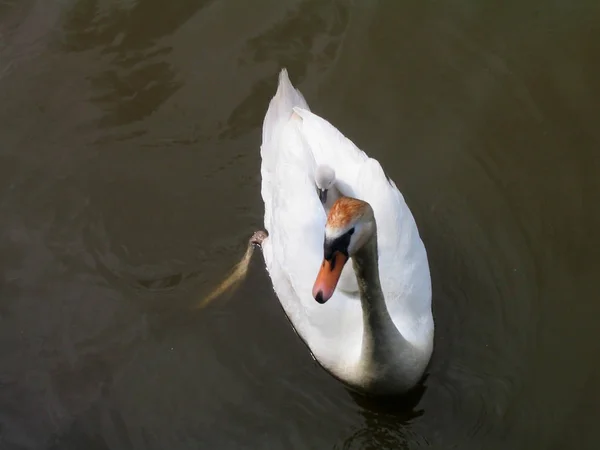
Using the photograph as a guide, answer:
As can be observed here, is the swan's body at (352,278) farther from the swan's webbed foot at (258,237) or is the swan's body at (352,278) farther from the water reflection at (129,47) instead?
the water reflection at (129,47)

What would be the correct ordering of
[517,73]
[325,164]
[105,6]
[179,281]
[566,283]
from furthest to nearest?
[105,6], [517,73], [179,281], [566,283], [325,164]

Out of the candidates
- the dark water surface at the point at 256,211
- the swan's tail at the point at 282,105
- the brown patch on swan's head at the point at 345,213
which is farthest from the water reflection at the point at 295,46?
the brown patch on swan's head at the point at 345,213

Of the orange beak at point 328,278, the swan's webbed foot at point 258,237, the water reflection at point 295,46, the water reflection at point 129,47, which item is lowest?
the swan's webbed foot at point 258,237

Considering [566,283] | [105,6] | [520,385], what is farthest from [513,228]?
[105,6]

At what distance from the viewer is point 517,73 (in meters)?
5.75

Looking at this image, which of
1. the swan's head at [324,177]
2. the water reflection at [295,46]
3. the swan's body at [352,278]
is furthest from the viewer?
the water reflection at [295,46]

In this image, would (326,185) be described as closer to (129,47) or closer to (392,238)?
(392,238)

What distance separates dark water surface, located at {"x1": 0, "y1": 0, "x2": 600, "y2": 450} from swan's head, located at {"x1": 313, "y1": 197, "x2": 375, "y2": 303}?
1.21 m

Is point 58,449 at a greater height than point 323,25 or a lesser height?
lesser

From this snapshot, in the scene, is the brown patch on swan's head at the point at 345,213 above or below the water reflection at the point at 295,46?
above

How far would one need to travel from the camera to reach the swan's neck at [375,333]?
12.5 feet

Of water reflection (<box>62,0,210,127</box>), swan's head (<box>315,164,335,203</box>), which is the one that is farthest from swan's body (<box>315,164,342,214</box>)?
water reflection (<box>62,0,210,127</box>)

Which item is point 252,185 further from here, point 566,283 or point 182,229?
point 566,283

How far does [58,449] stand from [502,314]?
247 centimetres
